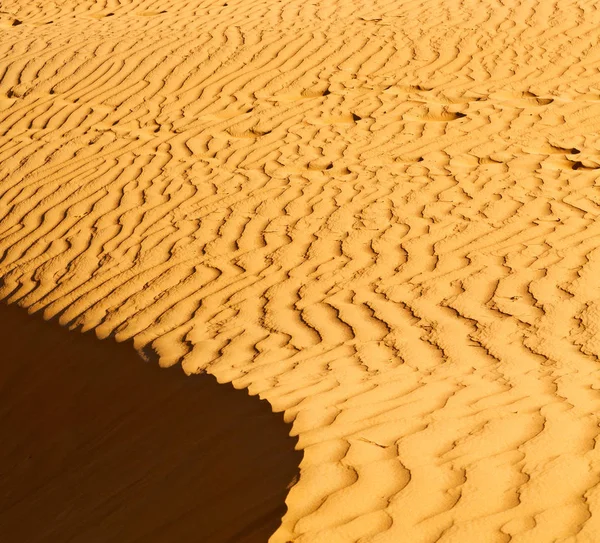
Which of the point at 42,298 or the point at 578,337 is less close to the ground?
the point at 42,298

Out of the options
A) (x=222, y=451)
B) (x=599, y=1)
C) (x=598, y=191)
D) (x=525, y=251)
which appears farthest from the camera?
(x=599, y=1)

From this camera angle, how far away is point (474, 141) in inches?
346

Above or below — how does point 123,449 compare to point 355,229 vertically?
above

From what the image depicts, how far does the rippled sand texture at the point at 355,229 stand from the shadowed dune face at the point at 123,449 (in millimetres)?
157

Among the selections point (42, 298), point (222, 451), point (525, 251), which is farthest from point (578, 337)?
point (42, 298)

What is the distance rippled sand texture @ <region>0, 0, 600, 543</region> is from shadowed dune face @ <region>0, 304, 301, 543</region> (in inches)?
6.2

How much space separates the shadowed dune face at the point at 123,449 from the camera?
140 inches

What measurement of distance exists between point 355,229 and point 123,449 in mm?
2939

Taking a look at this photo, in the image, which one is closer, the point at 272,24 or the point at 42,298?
the point at 42,298

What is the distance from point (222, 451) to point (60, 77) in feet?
26.6

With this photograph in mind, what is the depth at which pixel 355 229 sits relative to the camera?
7.06 m

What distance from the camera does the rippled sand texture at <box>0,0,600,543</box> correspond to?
3.63 meters

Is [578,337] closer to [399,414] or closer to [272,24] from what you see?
[399,414]

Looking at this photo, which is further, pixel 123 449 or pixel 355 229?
pixel 355 229
